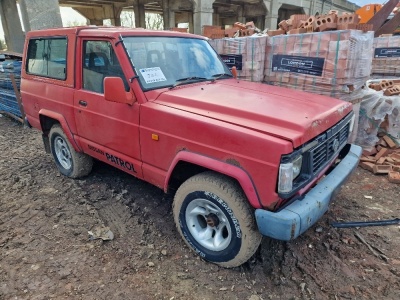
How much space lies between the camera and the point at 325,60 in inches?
175

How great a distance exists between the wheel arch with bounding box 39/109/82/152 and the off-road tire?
129 millimetres

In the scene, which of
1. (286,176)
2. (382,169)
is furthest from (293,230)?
(382,169)

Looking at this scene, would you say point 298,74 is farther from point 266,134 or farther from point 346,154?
point 266,134

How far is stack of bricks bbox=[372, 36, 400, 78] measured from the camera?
767 centimetres

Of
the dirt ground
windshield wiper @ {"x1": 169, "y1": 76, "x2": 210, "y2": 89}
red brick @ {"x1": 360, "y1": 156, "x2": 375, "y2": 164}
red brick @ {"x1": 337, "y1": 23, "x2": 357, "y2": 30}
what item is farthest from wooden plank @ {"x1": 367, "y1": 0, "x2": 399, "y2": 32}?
windshield wiper @ {"x1": 169, "y1": 76, "x2": 210, "y2": 89}

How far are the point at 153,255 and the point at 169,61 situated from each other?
1924 millimetres

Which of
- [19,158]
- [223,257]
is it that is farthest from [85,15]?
[223,257]

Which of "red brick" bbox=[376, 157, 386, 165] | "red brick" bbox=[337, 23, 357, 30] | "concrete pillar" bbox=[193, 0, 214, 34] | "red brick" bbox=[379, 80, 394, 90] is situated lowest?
"red brick" bbox=[376, 157, 386, 165]

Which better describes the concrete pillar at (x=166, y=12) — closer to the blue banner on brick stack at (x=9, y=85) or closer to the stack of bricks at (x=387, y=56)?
the blue banner on brick stack at (x=9, y=85)

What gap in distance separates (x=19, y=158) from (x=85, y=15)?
2198 centimetres

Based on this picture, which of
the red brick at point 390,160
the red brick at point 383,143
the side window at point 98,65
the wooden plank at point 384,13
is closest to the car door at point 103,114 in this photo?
the side window at point 98,65

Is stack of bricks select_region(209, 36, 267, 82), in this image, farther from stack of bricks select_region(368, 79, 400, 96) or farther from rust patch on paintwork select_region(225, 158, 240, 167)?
rust patch on paintwork select_region(225, 158, 240, 167)

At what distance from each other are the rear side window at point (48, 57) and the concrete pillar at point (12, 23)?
52.3 ft

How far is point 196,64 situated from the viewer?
128 inches
